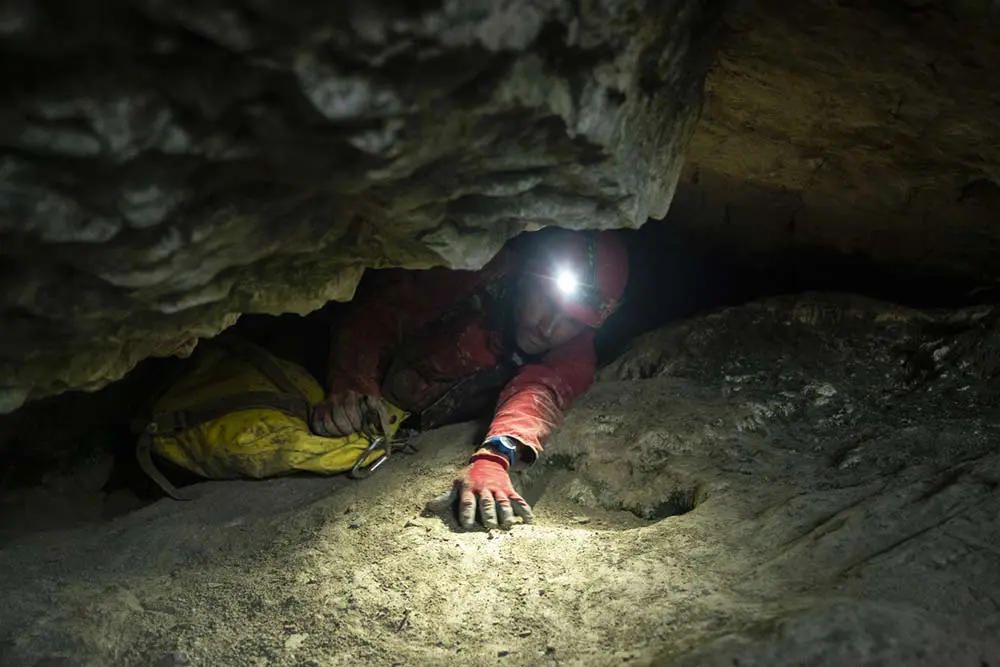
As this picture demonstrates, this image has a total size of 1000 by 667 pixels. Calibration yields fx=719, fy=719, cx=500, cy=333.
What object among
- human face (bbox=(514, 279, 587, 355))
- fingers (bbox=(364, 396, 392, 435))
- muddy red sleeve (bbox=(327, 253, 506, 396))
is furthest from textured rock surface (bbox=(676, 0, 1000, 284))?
fingers (bbox=(364, 396, 392, 435))

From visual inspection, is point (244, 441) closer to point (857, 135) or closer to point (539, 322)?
point (539, 322)

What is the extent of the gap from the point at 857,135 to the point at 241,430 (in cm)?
294

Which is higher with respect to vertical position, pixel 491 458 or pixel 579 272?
pixel 579 272

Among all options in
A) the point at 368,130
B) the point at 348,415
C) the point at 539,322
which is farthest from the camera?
the point at 539,322

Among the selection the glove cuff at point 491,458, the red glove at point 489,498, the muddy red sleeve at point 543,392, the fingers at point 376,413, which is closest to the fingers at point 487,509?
the red glove at point 489,498

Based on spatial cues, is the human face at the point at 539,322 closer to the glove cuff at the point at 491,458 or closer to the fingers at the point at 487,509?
the glove cuff at the point at 491,458

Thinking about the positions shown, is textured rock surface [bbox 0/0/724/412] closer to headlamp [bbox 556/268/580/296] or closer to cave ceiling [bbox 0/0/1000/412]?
cave ceiling [bbox 0/0/1000/412]

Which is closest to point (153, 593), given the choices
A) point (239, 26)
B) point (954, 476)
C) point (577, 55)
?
point (239, 26)

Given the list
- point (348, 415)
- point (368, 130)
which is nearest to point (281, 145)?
point (368, 130)

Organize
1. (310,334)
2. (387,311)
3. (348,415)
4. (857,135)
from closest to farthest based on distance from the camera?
(857,135)
(348,415)
(387,311)
(310,334)

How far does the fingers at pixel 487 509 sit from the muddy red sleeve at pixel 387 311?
4.63 ft

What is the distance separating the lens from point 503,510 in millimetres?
2596

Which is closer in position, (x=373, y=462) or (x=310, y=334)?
(x=373, y=462)

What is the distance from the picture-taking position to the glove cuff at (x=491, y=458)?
297 centimetres
